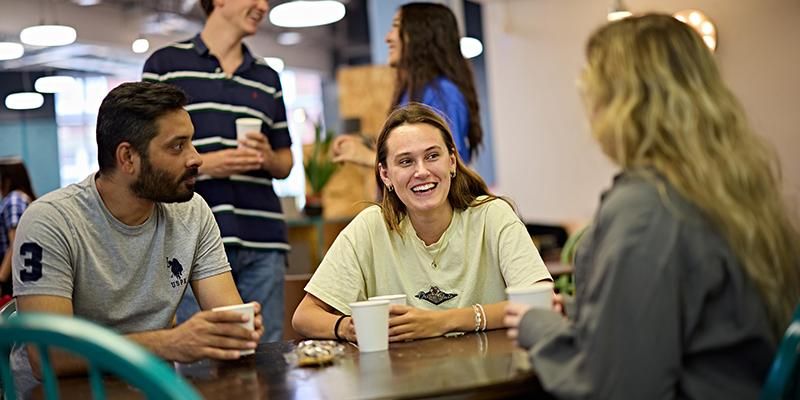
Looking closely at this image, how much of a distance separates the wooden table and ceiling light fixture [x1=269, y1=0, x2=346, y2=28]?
585 centimetres

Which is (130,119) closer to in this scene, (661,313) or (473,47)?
(661,313)

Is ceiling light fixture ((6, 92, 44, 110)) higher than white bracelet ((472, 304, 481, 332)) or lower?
higher

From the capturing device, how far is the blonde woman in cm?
154

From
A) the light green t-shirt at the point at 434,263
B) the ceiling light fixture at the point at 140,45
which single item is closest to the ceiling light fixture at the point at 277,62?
the ceiling light fixture at the point at 140,45

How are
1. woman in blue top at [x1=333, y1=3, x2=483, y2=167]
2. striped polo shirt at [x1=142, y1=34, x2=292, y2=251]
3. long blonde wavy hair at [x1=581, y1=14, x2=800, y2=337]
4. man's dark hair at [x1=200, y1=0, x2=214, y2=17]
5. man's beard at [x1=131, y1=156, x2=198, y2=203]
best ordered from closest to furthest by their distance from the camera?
long blonde wavy hair at [x1=581, y1=14, x2=800, y2=337]
man's beard at [x1=131, y1=156, x2=198, y2=203]
striped polo shirt at [x1=142, y1=34, x2=292, y2=251]
woman in blue top at [x1=333, y1=3, x2=483, y2=167]
man's dark hair at [x1=200, y1=0, x2=214, y2=17]

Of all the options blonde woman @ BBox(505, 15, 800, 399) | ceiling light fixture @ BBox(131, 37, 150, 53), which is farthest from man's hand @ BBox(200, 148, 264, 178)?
ceiling light fixture @ BBox(131, 37, 150, 53)

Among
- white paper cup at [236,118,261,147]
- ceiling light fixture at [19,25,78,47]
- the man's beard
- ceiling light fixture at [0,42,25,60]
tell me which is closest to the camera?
the man's beard

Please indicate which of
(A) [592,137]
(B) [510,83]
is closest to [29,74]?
(B) [510,83]

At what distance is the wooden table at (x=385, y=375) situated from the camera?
167cm

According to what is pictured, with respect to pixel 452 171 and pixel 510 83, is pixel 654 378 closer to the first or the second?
pixel 452 171

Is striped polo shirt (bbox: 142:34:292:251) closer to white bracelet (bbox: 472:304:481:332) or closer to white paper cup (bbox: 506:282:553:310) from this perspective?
white bracelet (bbox: 472:304:481:332)

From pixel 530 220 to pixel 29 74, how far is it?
189 inches

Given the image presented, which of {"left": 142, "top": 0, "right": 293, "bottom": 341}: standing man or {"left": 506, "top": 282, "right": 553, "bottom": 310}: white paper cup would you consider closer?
{"left": 506, "top": 282, "right": 553, "bottom": 310}: white paper cup

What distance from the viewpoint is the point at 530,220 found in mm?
9391
